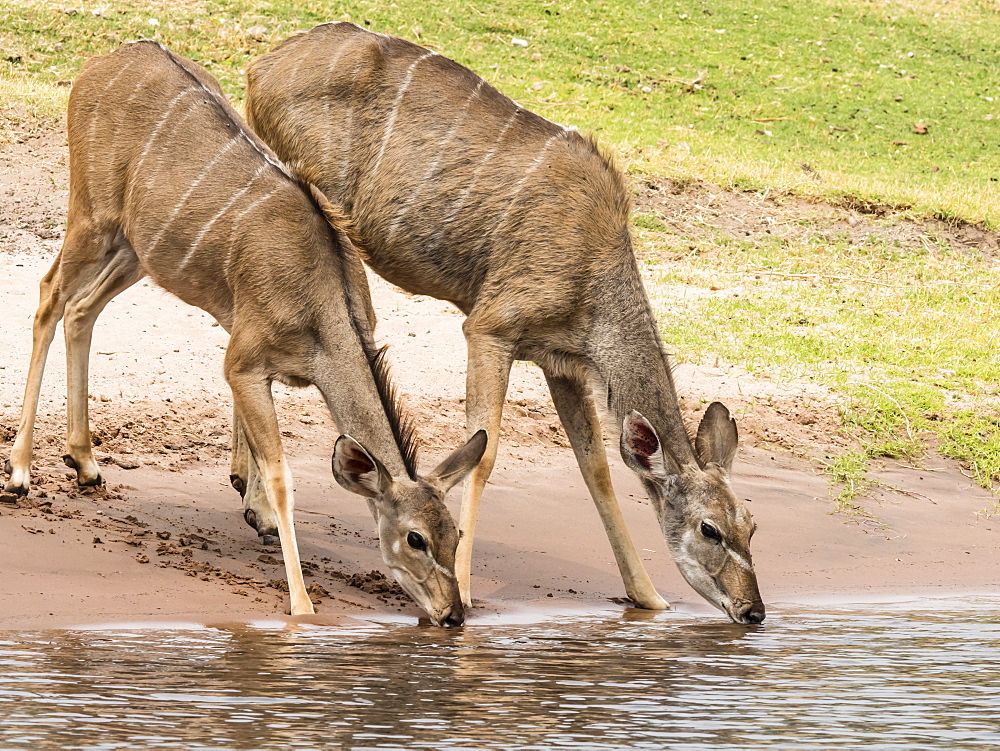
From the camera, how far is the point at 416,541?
250 inches

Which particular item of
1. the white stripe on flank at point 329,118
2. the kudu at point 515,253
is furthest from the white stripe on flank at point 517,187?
the white stripe on flank at point 329,118

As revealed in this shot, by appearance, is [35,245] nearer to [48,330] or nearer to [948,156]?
[48,330]

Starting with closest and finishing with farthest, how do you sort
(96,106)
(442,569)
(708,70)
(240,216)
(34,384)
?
(442,569) < (240,216) < (34,384) < (96,106) < (708,70)

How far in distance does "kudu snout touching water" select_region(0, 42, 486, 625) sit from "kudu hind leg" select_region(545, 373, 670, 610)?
1.17m

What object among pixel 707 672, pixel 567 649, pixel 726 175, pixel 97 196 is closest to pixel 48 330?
pixel 97 196

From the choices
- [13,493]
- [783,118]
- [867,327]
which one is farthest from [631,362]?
[783,118]

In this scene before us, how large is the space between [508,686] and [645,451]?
2.08 m

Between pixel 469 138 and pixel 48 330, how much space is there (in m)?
2.41

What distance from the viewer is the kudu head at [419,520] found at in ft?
20.7

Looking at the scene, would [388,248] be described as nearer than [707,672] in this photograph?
No

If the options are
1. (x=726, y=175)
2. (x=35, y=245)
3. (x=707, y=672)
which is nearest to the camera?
(x=707, y=672)

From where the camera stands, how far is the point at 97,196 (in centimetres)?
765

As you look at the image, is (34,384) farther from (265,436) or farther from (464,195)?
(464,195)

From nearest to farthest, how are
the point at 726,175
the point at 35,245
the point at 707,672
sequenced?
the point at 707,672 → the point at 35,245 → the point at 726,175
